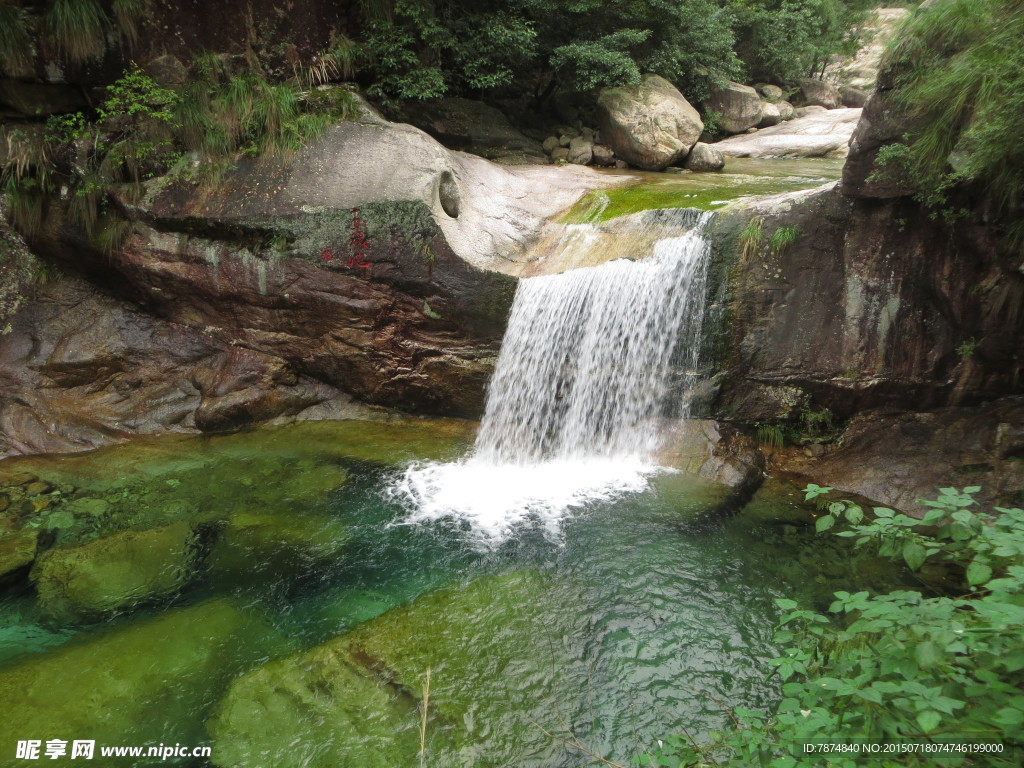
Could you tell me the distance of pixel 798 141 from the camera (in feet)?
39.8

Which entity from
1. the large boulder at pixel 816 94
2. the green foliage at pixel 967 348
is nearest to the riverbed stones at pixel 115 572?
the green foliage at pixel 967 348

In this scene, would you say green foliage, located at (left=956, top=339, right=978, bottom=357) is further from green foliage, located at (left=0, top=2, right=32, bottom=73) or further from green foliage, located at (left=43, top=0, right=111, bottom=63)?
green foliage, located at (left=0, top=2, right=32, bottom=73)

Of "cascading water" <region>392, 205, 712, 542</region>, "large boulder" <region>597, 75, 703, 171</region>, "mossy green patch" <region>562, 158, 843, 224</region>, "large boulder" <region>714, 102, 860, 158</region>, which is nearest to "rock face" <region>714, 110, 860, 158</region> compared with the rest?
"large boulder" <region>714, 102, 860, 158</region>

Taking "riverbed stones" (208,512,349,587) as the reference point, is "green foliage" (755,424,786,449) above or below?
above

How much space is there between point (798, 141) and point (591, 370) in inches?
350

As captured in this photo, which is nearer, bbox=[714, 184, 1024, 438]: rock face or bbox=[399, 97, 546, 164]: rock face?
bbox=[714, 184, 1024, 438]: rock face

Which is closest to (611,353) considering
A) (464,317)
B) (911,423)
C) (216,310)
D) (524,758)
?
(464,317)

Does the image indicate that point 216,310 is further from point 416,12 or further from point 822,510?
point 822,510

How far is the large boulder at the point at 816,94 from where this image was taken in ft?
52.6

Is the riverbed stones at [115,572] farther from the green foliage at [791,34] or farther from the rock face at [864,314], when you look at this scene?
the green foliage at [791,34]

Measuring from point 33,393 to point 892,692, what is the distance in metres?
9.05

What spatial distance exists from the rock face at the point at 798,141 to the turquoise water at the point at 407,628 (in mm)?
8932

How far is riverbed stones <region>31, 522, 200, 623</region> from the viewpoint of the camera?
4445mm

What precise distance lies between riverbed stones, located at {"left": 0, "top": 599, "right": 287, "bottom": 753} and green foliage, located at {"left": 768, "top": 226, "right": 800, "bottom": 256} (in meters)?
6.33
